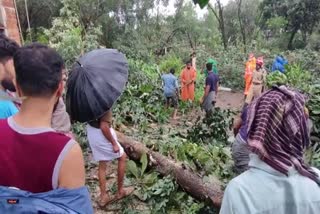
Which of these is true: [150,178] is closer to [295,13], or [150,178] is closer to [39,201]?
[39,201]

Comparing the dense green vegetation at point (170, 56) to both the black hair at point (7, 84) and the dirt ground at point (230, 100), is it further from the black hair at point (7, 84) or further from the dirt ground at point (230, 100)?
the black hair at point (7, 84)

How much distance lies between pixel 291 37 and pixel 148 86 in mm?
15296

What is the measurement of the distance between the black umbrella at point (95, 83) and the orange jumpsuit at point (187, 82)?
714cm

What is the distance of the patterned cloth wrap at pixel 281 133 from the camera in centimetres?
155

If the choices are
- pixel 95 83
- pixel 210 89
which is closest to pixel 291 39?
pixel 210 89

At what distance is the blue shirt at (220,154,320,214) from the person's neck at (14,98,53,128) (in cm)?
81

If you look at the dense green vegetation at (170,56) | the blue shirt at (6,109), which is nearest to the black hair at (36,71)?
the dense green vegetation at (170,56)

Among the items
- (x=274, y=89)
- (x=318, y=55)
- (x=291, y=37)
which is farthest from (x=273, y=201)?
(x=291, y=37)

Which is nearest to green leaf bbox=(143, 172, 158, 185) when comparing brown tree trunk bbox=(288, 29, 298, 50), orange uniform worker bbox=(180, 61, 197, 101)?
orange uniform worker bbox=(180, 61, 197, 101)

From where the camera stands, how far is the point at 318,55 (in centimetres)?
1675

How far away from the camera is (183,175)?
4.47 metres

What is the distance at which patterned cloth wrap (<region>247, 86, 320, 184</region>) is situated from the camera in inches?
61.2

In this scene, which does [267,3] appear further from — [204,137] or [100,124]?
[100,124]

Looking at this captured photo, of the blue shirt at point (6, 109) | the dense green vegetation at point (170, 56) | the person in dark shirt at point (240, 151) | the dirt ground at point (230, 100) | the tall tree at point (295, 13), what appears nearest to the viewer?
the blue shirt at point (6, 109)
